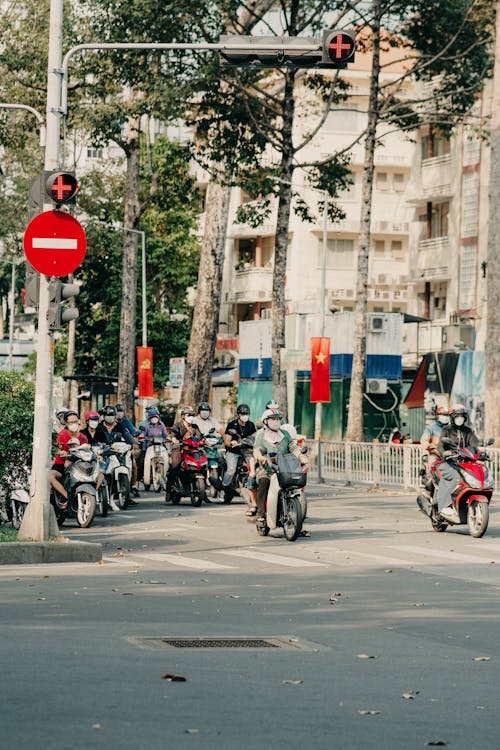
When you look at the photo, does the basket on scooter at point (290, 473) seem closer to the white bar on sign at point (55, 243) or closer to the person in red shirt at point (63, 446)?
the person in red shirt at point (63, 446)

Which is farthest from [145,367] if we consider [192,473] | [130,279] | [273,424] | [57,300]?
[57,300]

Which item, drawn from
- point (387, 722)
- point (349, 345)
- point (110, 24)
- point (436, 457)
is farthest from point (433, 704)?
point (349, 345)

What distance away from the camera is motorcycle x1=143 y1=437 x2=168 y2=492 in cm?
3183

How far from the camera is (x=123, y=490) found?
26.1 meters

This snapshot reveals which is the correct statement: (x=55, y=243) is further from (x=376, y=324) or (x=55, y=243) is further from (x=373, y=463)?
(x=376, y=324)

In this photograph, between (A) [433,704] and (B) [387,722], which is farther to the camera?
(A) [433,704]

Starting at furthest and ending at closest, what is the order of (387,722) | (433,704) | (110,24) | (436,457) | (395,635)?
(110,24) → (436,457) → (395,635) → (433,704) → (387,722)

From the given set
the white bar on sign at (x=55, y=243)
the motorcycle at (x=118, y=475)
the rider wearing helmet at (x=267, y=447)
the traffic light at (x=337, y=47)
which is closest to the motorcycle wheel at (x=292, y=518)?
the rider wearing helmet at (x=267, y=447)

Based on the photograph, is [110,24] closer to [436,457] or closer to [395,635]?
[436,457]

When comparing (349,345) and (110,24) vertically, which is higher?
(110,24)

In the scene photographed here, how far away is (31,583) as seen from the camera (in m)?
14.0

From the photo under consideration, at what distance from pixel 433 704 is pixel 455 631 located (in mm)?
3360

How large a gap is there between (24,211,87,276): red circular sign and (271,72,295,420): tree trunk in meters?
19.0

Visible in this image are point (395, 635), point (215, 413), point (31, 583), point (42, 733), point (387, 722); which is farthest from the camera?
point (215, 413)
